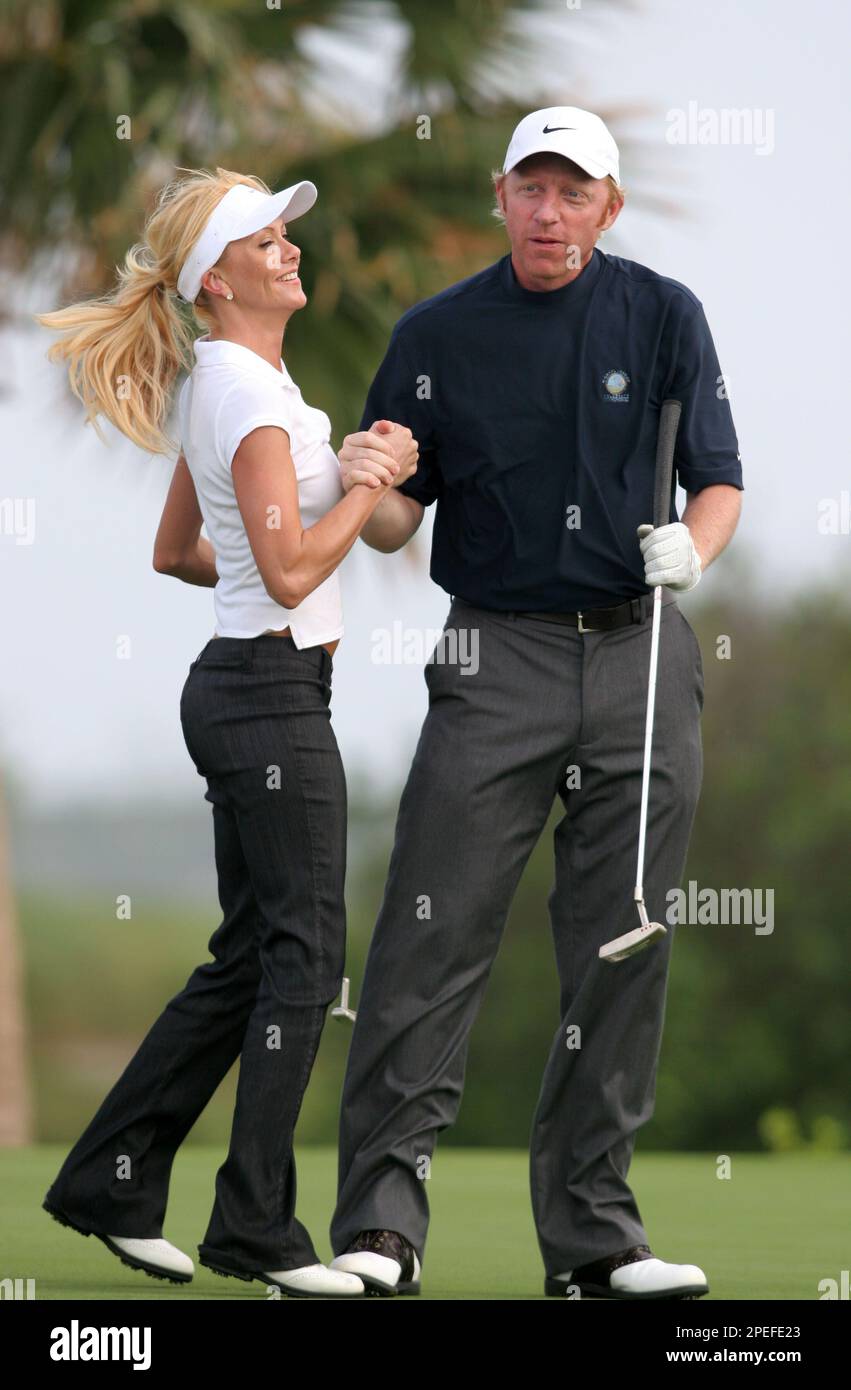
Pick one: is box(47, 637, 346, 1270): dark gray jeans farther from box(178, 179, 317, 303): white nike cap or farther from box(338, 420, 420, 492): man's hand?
box(178, 179, 317, 303): white nike cap

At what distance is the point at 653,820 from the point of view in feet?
11.4

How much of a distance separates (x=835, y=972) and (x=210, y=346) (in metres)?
12.7

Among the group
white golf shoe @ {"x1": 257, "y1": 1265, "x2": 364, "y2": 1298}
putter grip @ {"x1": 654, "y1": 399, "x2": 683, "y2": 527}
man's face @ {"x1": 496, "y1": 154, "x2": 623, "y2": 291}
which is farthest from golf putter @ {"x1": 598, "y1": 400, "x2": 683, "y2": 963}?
white golf shoe @ {"x1": 257, "y1": 1265, "x2": 364, "y2": 1298}

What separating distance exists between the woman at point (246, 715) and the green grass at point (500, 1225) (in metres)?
0.18

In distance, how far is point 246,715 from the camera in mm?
3213

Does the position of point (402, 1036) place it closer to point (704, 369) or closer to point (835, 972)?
point (704, 369)

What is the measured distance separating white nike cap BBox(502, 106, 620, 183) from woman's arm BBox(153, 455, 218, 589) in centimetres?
77

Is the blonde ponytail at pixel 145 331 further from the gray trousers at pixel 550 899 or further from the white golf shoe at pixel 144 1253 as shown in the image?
the white golf shoe at pixel 144 1253

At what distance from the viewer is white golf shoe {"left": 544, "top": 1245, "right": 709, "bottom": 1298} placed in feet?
10.8

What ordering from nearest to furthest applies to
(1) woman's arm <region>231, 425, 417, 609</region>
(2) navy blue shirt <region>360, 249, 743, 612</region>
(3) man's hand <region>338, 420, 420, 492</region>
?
(1) woman's arm <region>231, 425, 417, 609</region>
(3) man's hand <region>338, 420, 420, 492</region>
(2) navy blue shirt <region>360, 249, 743, 612</region>

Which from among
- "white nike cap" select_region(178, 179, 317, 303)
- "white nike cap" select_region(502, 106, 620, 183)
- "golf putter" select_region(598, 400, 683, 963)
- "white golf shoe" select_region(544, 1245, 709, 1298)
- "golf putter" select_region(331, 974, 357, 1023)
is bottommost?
"white golf shoe" select_region(544, 1245, 709, 1298)

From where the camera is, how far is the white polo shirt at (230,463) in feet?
10.5

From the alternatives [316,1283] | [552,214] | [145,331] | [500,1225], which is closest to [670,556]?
[552,214]

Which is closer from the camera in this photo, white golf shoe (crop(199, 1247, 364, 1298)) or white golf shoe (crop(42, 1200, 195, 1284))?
white golf shoe (crop(199, 1247, 364, 1298))
